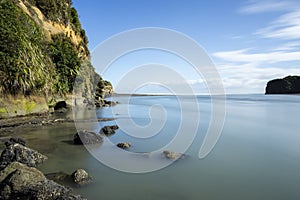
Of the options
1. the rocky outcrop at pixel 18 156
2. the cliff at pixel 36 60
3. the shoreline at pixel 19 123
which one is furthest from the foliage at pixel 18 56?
the rocky outcrop at pixel 18 156

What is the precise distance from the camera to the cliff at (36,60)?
58.6 ft

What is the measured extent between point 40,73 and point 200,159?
16479mm

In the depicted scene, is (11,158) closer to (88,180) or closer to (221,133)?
(88,180)

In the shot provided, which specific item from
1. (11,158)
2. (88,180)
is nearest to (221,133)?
(88,180)

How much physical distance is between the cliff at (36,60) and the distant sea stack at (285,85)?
4174 inches

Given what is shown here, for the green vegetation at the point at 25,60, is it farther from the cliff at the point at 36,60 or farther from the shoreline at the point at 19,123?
the shoreline at the point at 19,123

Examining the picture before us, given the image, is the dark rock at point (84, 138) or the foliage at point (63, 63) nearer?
the dark rock at point (84, 138)

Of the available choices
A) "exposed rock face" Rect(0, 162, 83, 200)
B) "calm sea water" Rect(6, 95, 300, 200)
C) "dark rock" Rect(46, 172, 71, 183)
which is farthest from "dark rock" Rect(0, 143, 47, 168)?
"exposed rock face" Rect(0, 162, 83, 200)

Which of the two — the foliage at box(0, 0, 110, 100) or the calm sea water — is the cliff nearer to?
the foliage at box(0, 0, 110, 100)

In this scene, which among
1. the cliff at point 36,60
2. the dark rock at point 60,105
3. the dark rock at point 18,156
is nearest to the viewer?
the dark rock at point 18,156

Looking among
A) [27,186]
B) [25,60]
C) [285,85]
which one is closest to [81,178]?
[27,186]

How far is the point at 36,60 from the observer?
68.9 ft

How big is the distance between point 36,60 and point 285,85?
401 ft

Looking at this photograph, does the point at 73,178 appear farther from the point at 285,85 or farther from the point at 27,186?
the point at 285,85
